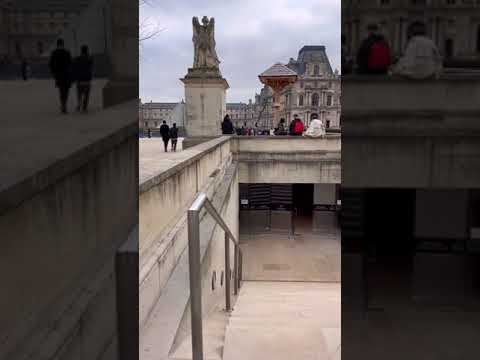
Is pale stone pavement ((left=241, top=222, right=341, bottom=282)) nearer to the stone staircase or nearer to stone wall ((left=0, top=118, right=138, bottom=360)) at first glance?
the stone staircase

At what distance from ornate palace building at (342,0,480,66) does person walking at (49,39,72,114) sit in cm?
102

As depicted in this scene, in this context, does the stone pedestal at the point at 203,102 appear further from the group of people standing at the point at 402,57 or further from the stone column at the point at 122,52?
the group of people standing at the point at 402,57

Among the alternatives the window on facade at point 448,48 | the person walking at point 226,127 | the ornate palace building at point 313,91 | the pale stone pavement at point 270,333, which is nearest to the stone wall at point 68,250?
the pale stone pavement at point 270,333

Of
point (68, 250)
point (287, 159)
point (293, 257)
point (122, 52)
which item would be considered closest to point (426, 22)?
point (122, 52)

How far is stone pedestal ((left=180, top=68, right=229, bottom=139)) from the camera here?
51.3ft

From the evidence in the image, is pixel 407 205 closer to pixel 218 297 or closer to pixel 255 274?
pixel 218 297

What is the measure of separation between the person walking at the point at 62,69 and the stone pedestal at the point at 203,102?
46.3 ft

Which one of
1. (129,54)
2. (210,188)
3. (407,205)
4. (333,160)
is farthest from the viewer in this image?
(333,160)

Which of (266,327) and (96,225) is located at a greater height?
(96,225)

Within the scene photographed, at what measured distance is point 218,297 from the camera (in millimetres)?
3525

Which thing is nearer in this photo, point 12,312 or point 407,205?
point 12,312

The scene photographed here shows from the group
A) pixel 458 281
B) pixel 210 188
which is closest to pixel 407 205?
pixel 458 281

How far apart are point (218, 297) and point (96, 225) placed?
2088 millimetres

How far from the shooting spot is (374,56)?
153 cm
